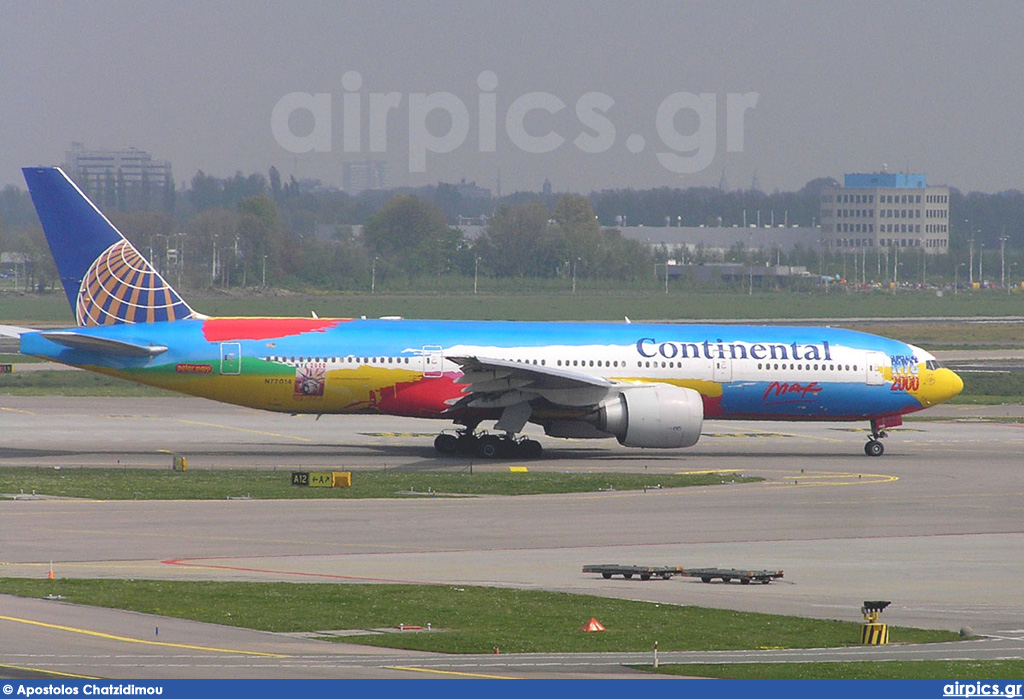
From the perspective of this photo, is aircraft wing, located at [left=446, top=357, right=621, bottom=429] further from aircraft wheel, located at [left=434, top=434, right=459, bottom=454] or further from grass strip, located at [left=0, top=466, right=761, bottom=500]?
grass strip, located at [left=0, top=466, right=761, bottom=500]

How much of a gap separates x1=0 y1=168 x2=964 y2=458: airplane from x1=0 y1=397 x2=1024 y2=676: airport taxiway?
146 cm

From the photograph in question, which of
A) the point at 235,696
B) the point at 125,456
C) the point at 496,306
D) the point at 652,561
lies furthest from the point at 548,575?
the point at 496,306

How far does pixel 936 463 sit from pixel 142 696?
103 feet

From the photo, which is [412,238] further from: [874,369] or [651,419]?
[651,419]

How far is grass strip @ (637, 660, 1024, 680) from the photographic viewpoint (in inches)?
623

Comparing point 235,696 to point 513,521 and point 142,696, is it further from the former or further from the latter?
point 513,521

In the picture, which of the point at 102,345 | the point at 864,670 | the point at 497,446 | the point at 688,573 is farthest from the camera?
the point at 497,446

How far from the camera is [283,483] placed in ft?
112

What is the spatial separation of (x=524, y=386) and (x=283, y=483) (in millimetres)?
8318

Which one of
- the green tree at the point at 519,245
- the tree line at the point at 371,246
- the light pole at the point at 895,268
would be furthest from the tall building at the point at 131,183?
the light pole at the point at 895,268

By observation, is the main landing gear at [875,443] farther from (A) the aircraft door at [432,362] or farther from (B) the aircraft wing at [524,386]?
(A) the aircraft door at [432,362]

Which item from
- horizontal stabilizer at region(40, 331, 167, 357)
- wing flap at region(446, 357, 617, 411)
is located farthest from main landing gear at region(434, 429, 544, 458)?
horizontal stabilizer at region(40, 331, 167, 357)

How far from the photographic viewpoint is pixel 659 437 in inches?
1547

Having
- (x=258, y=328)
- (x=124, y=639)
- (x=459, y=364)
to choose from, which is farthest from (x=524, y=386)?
(x=124, y=639)
